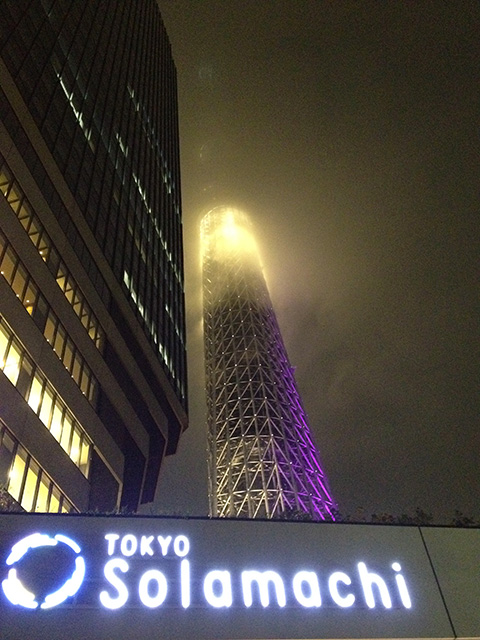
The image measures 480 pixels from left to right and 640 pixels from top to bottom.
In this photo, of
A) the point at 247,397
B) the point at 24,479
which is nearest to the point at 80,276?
the point at 24,479

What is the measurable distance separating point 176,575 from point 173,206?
63452 millimetres

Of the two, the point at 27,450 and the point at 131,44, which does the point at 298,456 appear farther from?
the point at 131,44

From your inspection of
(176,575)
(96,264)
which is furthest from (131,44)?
(176,575)

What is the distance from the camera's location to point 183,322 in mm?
61656

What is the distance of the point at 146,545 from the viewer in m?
10.6

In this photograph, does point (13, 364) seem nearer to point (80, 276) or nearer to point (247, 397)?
point (80, 276)

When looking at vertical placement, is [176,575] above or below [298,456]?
below

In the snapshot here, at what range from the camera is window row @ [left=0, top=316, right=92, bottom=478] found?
26.8 metres

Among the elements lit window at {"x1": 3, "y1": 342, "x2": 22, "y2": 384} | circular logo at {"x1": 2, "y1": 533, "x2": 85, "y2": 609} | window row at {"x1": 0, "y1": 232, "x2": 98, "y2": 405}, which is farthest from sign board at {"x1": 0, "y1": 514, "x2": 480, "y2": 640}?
window row at {"x1": 0, "y1": 232, "x2": 98, "y2": 405}

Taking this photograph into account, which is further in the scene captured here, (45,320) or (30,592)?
(45,320)

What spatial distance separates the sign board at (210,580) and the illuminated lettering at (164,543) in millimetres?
20

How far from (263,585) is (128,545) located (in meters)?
2.66

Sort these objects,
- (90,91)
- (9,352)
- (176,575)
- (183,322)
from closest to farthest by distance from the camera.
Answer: (176,575), (9,352), (90,91), (183,322)

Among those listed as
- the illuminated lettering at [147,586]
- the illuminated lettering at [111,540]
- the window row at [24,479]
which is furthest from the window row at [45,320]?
the illuminated lettering at [147,586]
